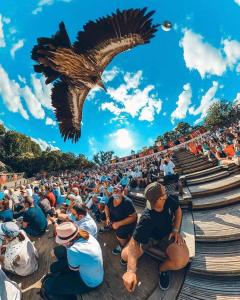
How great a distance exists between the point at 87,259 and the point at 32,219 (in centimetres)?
355

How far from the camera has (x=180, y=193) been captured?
6445 mm

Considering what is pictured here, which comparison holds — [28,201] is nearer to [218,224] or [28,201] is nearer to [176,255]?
[176,255]

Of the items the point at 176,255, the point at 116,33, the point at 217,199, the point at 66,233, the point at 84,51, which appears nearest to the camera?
the point at 66,233

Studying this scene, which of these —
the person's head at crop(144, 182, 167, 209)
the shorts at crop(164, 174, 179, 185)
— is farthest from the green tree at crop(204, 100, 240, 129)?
the person's head at crop(144, 182, 167, 209)

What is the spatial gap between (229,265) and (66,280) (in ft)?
7.43

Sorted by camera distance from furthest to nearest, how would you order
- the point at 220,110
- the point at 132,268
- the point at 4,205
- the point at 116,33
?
the point at 220,110 → the point at 4,205 → the point at 116,33 → the point at 132,268

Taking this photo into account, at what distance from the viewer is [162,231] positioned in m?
3.13

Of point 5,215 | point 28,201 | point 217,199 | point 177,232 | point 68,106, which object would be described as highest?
point 68,106

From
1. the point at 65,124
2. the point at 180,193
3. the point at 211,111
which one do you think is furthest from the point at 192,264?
the point at 211,111

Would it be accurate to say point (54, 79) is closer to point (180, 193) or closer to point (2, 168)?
point (180, 193)

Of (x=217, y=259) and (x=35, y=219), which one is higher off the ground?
(x=35, y=219)

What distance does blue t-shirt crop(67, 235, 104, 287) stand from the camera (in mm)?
2709

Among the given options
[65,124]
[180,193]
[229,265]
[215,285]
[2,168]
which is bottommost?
[215,285]

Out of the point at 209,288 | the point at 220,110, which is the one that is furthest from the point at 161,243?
the point at 220,110
